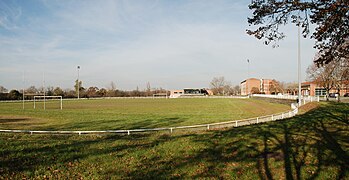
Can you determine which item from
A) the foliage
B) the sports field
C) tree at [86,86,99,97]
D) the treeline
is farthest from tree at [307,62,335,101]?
tree at [86,86,99,97]

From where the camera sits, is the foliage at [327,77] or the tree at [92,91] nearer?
the foliage at [327,77]

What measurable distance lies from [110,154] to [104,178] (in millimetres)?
2003

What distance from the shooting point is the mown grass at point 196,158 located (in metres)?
6.22

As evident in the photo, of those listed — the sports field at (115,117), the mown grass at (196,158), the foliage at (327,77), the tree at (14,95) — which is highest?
the foliage at (327,77)

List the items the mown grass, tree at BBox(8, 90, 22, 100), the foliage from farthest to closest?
tree at BBox(8, 90, 22, 100) → the foliage → the mown grass

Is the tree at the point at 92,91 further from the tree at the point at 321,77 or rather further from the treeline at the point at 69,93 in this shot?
the tree at the point at 321,77

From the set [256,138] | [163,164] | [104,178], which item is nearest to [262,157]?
[256,138]

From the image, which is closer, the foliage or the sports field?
the sports field

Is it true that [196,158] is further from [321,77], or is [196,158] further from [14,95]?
[14,95]

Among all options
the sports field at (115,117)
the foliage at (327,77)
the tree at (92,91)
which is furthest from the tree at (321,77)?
the tree at (92,91)

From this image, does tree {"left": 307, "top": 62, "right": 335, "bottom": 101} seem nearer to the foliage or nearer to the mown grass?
the foliage

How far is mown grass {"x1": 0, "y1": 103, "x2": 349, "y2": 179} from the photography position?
20.4 feet

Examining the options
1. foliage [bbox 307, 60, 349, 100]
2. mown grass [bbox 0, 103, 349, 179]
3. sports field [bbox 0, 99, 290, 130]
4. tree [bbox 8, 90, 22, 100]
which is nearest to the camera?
mown grass [bbox 0, 103, 349, 179]

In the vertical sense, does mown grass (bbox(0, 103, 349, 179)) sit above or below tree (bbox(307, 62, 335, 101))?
below
